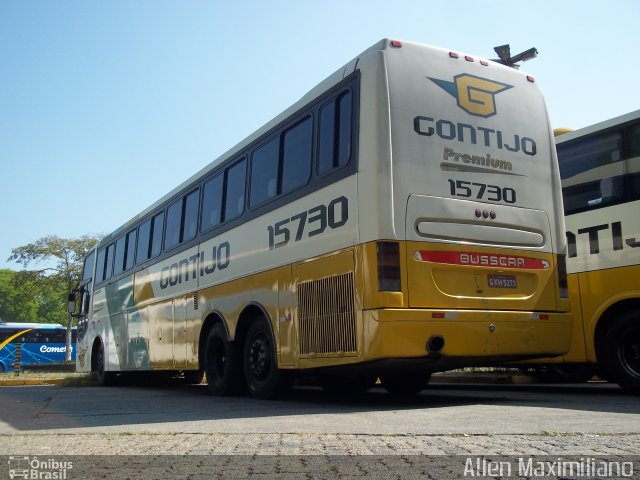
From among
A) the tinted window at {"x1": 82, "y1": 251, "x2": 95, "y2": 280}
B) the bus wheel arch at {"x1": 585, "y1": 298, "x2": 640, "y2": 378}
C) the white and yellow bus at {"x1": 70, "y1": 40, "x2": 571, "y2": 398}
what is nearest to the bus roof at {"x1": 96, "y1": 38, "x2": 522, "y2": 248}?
the white and yellow bus at {"x1": 70, "y1": 40, "x2": 571, "y2": 398}

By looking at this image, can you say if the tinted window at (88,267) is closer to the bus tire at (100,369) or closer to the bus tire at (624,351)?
the bus tire at (100,369)

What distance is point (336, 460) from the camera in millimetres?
4129

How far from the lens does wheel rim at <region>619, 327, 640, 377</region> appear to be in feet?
28.5

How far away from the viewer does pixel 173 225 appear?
12.4 m

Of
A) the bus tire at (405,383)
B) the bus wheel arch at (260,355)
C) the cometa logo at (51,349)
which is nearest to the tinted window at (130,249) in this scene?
the bus wheel arch at (260,355)

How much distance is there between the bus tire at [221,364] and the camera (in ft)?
31.1

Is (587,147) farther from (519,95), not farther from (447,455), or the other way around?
(447,455)

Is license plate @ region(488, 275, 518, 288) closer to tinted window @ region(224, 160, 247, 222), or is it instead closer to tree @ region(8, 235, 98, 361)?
tinted window @ region(224, 160, 247, 222)

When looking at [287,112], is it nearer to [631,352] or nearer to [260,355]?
[260,355]

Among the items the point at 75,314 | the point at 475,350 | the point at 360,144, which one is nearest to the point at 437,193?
the point at 360,144

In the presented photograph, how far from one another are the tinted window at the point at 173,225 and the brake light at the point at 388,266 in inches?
239

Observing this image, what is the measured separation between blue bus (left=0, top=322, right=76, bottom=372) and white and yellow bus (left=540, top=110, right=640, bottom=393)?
34075 millimetres

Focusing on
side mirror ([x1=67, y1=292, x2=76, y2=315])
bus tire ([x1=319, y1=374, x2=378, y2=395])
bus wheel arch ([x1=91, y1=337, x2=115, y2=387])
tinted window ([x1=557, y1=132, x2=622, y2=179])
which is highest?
tinted window ([x1=557, y1=132, x2=622, y2=179])

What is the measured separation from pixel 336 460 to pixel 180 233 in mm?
8302
